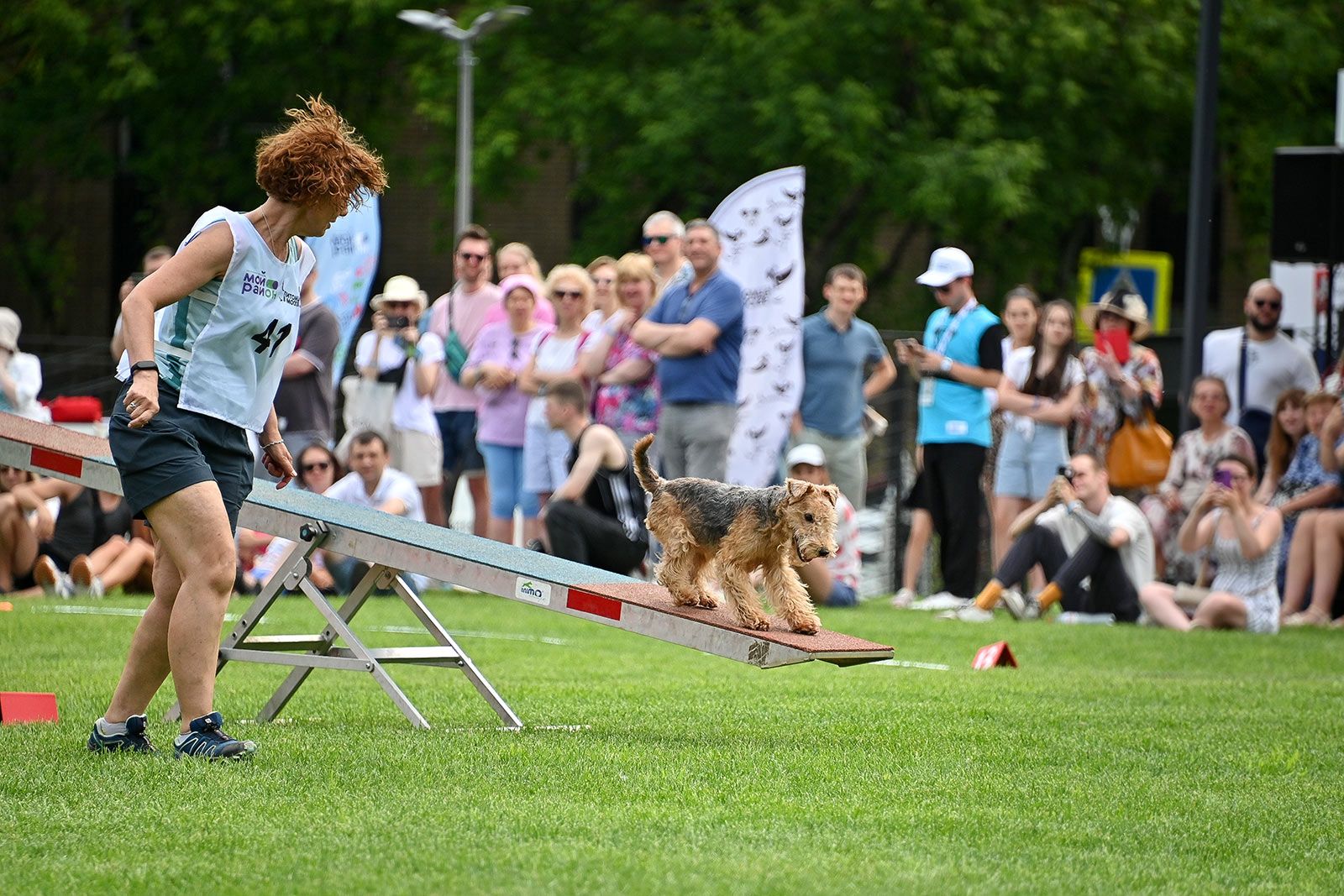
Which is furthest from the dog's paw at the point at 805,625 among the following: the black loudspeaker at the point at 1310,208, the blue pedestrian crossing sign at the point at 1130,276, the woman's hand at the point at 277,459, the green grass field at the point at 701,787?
the blue pedestrian crossing sign at the point at 1130,276

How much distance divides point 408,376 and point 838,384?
11.1 feet

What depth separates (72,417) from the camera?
47.0 feet

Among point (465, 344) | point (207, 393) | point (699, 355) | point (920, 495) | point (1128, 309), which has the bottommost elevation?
point (920, 495)

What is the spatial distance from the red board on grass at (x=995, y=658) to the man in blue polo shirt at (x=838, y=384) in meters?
3.97

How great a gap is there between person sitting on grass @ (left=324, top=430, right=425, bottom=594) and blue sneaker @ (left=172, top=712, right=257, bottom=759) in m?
6.46

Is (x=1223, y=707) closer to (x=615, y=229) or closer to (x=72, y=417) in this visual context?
(x=72, y=417)

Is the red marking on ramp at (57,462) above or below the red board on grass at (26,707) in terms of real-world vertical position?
above

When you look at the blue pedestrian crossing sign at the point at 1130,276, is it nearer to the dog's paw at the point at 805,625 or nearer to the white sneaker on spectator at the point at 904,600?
the white sneaker on spectator at the point at 904,600

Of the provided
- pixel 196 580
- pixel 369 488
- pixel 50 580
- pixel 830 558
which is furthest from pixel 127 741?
pixel 50 580

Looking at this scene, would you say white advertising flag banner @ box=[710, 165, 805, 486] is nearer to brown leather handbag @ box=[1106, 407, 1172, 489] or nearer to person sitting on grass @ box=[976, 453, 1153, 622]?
person sitting on grass @ box=[976, 453, 1153, 622]

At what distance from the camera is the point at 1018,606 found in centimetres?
1272

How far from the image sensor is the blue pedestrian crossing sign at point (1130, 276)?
27.3 meters

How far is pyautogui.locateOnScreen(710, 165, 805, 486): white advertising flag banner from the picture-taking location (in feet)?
43.3

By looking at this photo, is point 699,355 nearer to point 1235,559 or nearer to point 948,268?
point 948,268
